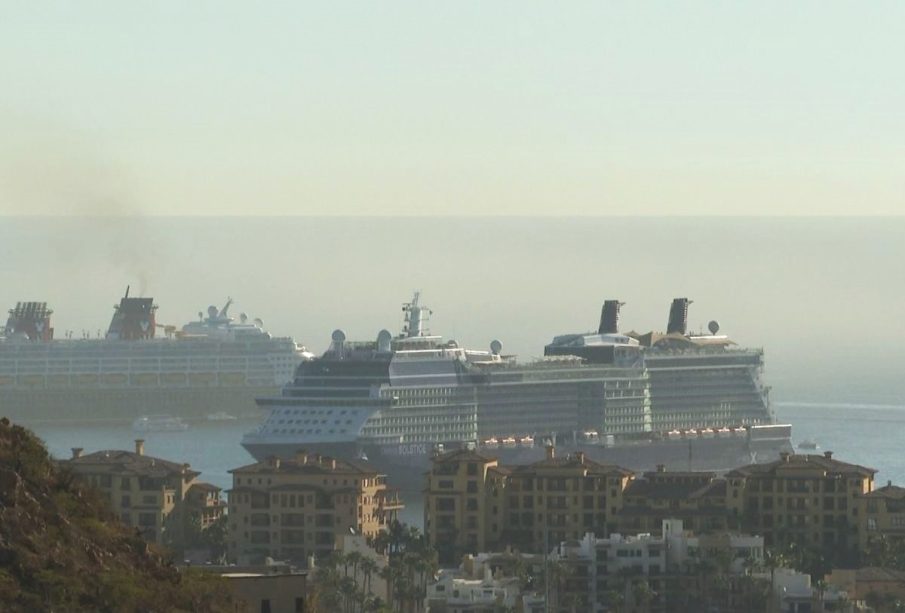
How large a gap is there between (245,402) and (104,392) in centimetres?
774

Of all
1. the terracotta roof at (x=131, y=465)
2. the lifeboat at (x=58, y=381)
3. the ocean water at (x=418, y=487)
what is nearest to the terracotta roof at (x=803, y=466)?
the terracotta roof at (x=131, y=465)

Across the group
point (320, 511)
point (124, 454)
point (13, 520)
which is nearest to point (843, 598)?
point (320, 511)

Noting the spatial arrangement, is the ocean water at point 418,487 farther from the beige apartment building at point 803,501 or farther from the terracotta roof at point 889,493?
the terracotta roof at point 889,493

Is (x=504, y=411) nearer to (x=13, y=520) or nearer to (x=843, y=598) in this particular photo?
(x=843, y=598)

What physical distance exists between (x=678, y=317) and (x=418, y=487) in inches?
1463

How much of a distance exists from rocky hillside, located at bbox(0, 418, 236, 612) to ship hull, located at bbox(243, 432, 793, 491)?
86567mm

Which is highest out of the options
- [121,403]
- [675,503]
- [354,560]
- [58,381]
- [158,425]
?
[58,381]

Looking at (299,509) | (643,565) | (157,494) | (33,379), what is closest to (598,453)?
(299,509)

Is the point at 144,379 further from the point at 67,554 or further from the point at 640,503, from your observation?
the point at 67,554

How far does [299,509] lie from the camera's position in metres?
74.4

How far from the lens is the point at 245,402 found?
622ft

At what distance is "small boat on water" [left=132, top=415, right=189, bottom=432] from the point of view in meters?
163

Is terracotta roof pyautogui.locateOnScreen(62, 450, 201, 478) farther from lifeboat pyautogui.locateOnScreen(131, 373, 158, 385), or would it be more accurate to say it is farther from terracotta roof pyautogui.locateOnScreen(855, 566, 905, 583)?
lifeboat pyautogui.locateOnScreen(131, 373, 158, 385)

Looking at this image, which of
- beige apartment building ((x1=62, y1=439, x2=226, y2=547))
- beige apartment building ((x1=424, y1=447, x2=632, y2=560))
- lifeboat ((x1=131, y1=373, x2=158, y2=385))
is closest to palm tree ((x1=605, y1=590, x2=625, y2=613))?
beige apartment building ((x1=424, y1=447, x2=632, y2=560))
